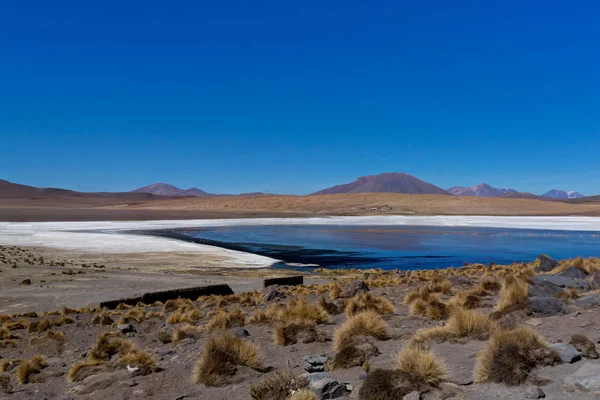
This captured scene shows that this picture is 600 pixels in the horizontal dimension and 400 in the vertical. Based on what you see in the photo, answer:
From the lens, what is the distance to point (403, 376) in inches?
198

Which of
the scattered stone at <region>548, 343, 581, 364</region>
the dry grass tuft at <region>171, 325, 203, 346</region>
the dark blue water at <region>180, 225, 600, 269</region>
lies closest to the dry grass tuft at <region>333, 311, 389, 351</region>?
the scattered stone at <region>548, 343, 581, 364</region>

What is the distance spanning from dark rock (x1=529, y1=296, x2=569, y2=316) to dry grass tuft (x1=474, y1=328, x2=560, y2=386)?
9.59 feet

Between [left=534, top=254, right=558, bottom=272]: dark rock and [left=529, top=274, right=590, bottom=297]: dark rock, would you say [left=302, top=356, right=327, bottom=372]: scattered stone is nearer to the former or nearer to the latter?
[left=529, top=274, right=590, bottom=297]: dark rock

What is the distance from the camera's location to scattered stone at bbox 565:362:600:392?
4452 millimetres

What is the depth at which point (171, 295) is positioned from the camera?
17.2m

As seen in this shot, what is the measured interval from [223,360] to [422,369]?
2.74 meters

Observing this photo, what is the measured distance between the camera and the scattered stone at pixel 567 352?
5.32 m

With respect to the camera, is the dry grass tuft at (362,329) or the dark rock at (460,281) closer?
the dry grass tuft at (362,329)

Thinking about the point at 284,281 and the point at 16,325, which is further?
the point at 284,281

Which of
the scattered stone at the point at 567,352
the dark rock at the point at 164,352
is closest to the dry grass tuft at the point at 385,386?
the scattered stone at the point at 567,352

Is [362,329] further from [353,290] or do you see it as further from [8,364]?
[8,364]

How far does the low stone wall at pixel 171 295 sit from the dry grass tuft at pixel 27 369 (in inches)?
281

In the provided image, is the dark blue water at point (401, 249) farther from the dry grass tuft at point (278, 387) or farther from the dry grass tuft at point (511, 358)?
the dry grass tuft at point (278, 387)

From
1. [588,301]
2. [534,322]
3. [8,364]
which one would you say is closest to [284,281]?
[8,364]
